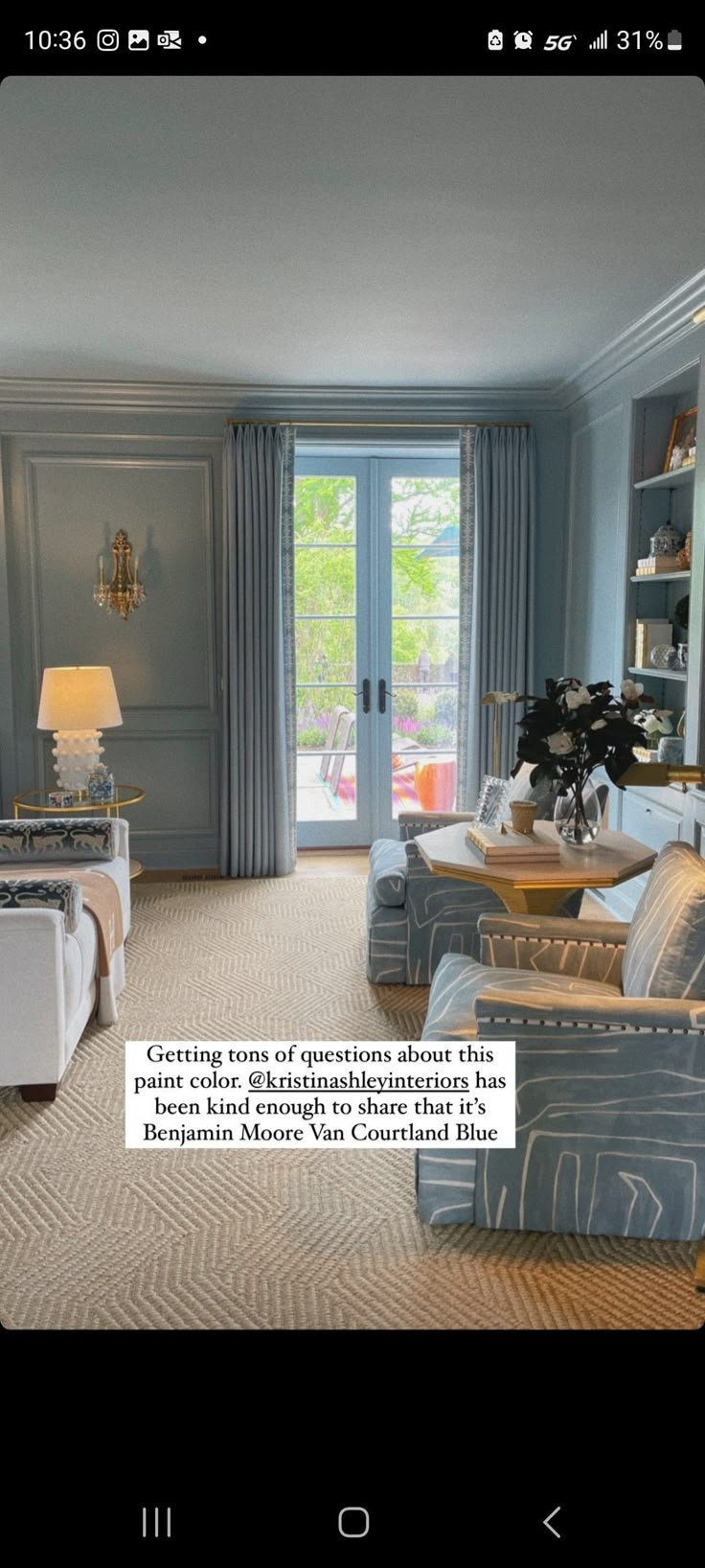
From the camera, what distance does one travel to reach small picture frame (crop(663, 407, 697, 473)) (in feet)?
12.8

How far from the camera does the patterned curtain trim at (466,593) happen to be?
5.24 m

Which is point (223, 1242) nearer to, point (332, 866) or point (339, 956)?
point (339, 956)

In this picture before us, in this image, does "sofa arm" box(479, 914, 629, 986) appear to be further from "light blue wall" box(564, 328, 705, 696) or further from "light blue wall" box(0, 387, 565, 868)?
"light blue wall" box(0, 387, 565, 868)

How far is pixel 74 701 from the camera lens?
4.31m

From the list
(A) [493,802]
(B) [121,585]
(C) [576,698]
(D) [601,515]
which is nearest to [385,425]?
(D) [601,515]

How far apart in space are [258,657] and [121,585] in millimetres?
758

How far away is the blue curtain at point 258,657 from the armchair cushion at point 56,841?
153cm

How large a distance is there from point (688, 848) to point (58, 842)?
233 centimetres

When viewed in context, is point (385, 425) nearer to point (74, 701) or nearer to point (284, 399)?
point (284, 399)

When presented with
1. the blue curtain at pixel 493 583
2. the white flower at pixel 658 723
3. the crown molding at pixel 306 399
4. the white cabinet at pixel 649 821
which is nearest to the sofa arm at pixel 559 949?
the white cabinet at pixel 649 821

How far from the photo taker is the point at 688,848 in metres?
2.24

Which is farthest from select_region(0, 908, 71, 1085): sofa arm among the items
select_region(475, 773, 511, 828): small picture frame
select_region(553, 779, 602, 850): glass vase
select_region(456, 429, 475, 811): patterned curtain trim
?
select_region(456, 429, 475, 811): patterned curtain trim

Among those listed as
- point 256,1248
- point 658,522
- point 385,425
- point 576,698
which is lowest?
point 256,1248

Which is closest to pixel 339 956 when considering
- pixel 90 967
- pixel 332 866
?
pixel 90 967
